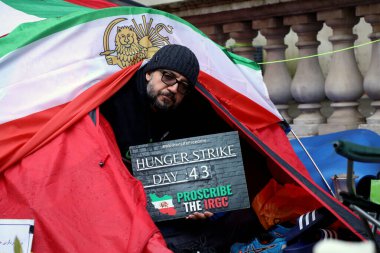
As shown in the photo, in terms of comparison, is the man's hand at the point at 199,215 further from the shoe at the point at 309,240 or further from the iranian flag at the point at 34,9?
the iranian flag at the point at 34,9

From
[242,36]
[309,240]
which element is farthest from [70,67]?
[242,36]

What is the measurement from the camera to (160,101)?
4.40m

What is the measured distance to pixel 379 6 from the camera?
19.1 feet

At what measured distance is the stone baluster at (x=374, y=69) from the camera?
586 cm

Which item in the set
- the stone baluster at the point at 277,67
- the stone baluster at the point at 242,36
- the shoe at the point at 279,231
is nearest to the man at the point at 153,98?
the shoe at the point at 279,231

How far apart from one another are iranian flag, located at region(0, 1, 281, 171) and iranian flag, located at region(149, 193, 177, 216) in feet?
1.86

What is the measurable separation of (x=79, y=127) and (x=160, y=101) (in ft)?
1.51

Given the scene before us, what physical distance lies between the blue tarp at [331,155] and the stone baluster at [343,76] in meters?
0.36

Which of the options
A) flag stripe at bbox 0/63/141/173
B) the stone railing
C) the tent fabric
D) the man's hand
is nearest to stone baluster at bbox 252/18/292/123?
the stone railing

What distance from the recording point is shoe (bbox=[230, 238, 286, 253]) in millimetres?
4555

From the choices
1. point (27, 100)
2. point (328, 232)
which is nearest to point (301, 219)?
point (328, 232)

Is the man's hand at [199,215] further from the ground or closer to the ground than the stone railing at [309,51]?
closer to the ground

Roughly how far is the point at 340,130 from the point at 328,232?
1.97m

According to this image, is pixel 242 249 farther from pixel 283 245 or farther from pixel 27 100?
pixel 27 100
